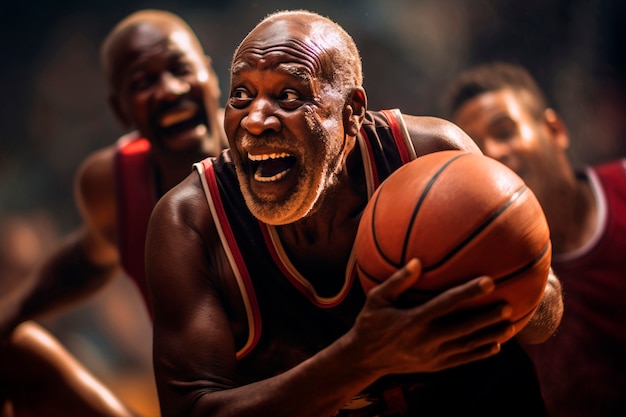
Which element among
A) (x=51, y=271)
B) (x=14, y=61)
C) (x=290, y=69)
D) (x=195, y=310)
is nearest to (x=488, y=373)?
(x=195, y=310)

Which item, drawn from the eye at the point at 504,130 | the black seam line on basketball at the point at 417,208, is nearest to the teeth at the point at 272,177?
the black seam line on basketball at the point at 417,208

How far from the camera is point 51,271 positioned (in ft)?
10.3

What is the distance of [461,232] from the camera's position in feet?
4.60

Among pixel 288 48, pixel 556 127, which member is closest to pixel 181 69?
pixel 288 48

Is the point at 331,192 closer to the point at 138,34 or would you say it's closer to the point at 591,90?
the point at 138,34

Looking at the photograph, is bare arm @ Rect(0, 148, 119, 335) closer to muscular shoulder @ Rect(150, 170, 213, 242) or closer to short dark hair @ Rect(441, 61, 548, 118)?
muscular shoulder @ Rect(150, 170, 213, 242)

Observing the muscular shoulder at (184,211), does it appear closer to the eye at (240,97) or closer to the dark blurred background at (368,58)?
the eye at (240,97)

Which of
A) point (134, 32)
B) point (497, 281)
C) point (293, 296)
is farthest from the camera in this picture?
point (134, 32)

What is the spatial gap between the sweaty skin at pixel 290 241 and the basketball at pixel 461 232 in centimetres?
7

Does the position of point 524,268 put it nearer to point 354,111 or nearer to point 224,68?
point 354,111

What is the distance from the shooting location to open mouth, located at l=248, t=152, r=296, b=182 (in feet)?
5.31

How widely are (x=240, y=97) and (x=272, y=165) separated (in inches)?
5.8

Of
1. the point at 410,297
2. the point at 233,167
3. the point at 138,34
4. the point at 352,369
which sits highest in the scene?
the point at 138,34

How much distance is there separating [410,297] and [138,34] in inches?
66.7
